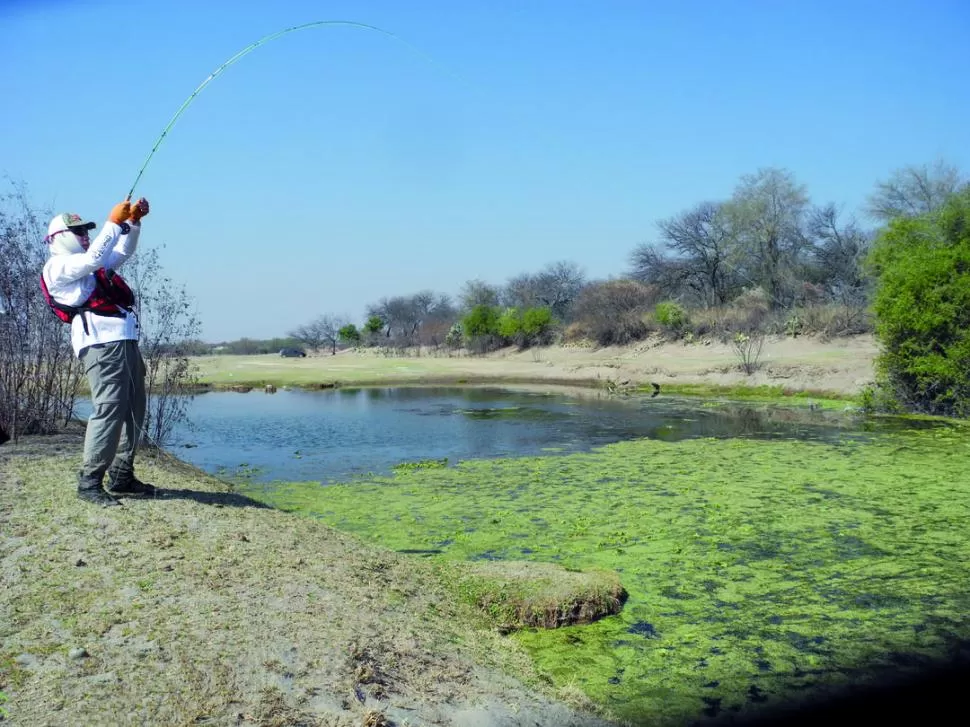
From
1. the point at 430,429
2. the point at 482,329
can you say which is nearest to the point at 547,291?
the point at 482,329

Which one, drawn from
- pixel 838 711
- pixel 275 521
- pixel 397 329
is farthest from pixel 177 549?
pixel 397 329

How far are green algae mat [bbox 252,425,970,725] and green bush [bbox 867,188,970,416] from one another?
3458 mm

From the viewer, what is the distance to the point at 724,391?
845 inches

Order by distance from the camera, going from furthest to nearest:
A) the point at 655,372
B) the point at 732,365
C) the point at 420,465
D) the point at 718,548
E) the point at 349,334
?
the point at 349,334, the point at 655,372, the point at 732,365, the point at 420,465, the point at 718,548

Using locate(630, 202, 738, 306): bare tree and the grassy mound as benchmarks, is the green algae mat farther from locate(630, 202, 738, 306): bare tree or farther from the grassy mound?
locate(630, 202, 738, 306): bare tree

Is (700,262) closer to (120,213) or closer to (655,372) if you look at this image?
(655,372)

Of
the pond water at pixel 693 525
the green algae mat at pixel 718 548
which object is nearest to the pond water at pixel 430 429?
the pond water at pixel 693 525

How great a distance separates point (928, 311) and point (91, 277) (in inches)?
517

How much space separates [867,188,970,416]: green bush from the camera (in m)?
13.3

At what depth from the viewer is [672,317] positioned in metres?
34.8

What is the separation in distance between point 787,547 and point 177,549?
13.7ft

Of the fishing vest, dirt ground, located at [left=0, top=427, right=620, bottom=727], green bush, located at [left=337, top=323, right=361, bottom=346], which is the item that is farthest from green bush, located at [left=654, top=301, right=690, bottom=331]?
green bush, located at [left=337, top=323, right=361, bottom=346]

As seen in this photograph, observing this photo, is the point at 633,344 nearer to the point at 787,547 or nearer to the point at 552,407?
the point at 552,407

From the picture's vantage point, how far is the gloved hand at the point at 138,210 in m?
4.64
